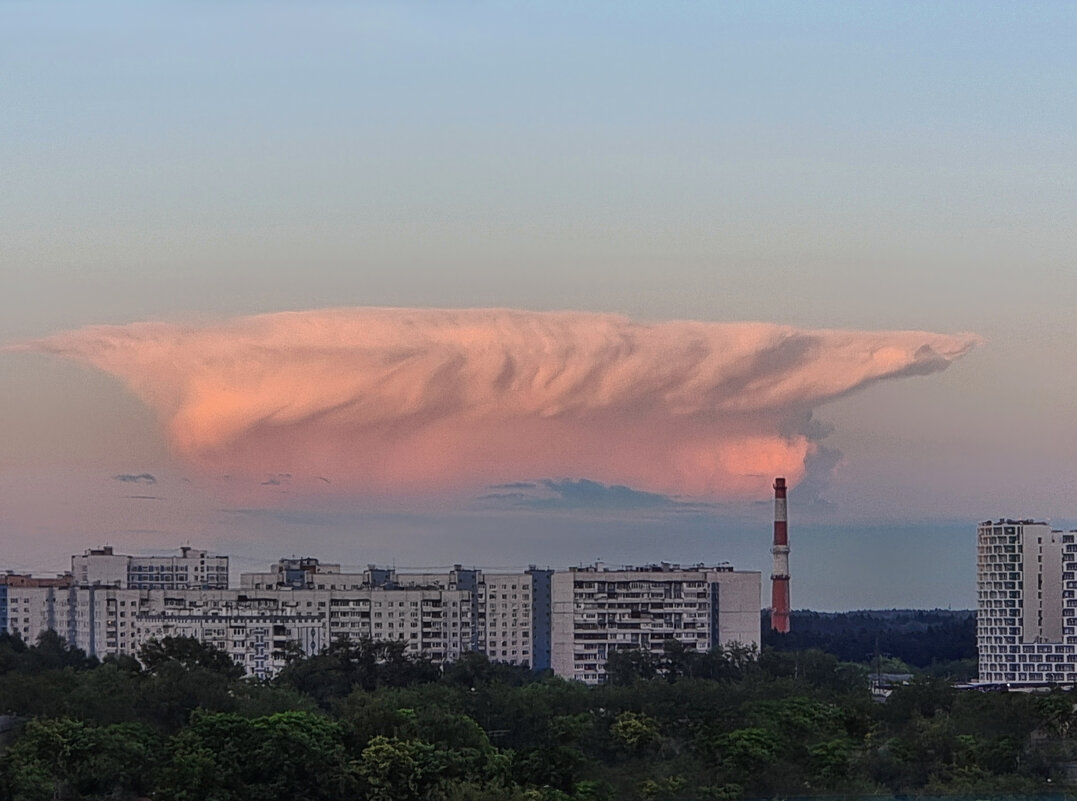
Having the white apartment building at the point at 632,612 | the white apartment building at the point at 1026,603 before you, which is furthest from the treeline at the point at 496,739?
the white apartment building at the point at 1026,603

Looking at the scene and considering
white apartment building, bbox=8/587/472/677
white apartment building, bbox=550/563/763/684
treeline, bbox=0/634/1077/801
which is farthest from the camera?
white apartment building, bbox=550/563/763/684

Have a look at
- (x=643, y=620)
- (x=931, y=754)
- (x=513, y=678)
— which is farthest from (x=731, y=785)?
(x=643, y=620)

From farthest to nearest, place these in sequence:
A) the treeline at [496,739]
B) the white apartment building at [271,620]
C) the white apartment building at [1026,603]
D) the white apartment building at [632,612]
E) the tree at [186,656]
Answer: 1. the white apartment building at [1026,603]
2. the white apartment building at [632,612]
3. the white apartment building at [271,620]
4. the tree at [186,656]
5. the treeline at [496,739]

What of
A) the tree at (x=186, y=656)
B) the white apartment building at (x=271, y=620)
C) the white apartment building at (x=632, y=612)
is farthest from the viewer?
the white apartment building at (x=632, y=612)

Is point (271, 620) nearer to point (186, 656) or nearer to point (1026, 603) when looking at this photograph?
point (186, 656)

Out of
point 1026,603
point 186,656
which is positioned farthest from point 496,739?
point 1026,603

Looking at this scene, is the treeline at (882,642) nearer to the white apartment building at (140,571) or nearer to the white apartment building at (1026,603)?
the white apartment building at (1026,603)

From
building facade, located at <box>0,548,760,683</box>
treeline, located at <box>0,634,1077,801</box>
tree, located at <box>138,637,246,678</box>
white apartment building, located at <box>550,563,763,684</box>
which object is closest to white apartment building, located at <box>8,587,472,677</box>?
building facade, located at <box>0,548,760,683</box>

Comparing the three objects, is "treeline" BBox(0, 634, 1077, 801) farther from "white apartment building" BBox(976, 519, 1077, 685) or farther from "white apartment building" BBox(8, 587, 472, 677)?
"white apartment building" BBox(976, 519, 1077, 685)
